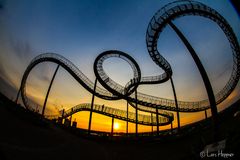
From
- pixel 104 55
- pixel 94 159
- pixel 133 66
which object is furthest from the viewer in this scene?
pixel 133 66

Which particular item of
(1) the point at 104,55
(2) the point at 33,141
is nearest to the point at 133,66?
(1) the point at 104,55

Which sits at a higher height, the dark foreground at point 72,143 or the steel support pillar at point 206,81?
the steel support pillar at point 206,81

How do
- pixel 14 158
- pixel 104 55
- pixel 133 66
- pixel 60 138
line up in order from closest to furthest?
pixel 14 158, pixel 60 138, pixel 104 55, pixel 133 66

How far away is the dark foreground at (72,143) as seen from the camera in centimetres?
733

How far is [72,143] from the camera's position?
962 centimetres

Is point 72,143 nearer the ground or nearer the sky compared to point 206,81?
nearer the ground

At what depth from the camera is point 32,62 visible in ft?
57.5

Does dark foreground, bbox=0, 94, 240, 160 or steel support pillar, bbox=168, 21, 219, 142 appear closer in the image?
steel support pillar, bbox=168, 21, 219, 142

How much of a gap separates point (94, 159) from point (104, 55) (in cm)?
1052

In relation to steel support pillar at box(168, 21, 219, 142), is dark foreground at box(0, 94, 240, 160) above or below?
below

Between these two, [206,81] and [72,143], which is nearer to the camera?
[206,81]

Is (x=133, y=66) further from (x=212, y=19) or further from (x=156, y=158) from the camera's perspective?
(x=156, y=158)

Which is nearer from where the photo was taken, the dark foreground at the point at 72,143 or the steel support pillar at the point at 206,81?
the steel support pillar at the point at 206,81

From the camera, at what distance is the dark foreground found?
7332mm
